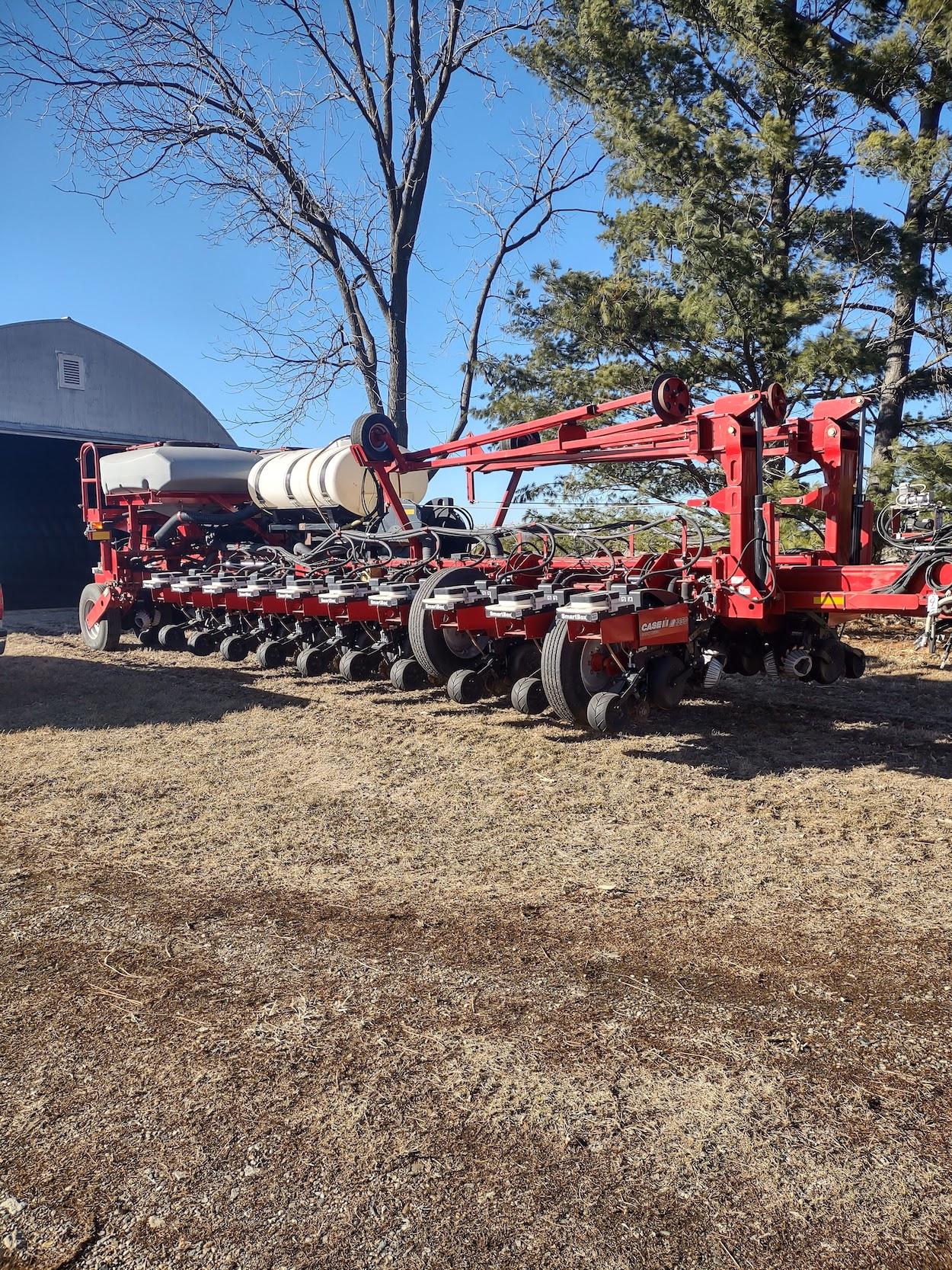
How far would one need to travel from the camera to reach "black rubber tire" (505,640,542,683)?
6.98 m

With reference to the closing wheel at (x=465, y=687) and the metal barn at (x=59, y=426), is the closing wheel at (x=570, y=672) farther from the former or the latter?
the metal barn at (x=59, y=426)

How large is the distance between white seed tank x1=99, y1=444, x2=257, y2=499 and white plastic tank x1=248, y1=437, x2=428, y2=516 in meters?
0.42

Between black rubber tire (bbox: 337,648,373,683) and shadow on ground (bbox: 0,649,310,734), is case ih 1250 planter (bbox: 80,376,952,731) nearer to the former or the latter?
black rubber tire (bbox: 337,648,373,683)

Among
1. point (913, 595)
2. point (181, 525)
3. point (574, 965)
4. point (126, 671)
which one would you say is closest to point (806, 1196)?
point (574, 965)

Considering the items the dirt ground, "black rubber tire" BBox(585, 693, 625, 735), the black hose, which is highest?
the black hose

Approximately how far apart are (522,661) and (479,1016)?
14.2 feet

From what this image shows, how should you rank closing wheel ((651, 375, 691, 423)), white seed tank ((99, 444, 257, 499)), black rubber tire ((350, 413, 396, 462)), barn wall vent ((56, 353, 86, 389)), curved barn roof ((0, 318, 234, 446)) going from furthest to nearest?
1. barn wall vent ((56, 353, 86, 389))
2. curved barn roof ((0, 318, 234, 446))
3. white seed tank ((99, 444, 257, 499))
4. black rubber tire ((350, 413, 396, 462))
5. closing wheel ((651, 375, 691, 423))

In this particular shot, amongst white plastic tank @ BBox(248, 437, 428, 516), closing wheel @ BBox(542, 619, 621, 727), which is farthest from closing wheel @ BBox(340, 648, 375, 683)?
closing wheel @ BBox(542, 619, 621, 727)

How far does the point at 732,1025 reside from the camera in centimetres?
271

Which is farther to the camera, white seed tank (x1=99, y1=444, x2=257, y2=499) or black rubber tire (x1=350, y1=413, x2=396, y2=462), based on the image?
white seed tank (x1=99, y1=444, x2=257, y2=499)

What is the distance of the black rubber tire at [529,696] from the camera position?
6273 millimetres

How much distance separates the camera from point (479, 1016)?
278 cm

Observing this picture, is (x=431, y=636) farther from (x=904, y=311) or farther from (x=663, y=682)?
(x=904, y=311)

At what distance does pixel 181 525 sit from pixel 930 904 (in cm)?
996
